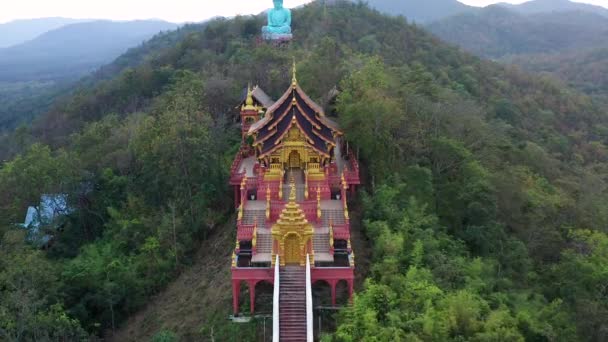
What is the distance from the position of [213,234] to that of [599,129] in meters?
55.7

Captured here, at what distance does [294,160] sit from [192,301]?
28.0 feet

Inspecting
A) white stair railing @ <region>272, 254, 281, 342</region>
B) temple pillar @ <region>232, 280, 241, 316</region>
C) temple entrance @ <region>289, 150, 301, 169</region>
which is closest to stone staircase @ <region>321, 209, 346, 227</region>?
white stair railing @ <region>272, 254, 281, 342</region>

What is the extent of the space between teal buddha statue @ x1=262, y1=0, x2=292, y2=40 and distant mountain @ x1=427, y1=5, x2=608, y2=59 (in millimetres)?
100169

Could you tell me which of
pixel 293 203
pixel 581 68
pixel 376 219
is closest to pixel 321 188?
pixel 376 219

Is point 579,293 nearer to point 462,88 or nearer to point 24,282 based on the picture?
point 24,282

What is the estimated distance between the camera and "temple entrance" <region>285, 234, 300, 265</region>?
2172 centimetres

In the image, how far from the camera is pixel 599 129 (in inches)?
2596

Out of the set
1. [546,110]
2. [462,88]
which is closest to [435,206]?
[462,88]

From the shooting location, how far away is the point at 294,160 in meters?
27.5

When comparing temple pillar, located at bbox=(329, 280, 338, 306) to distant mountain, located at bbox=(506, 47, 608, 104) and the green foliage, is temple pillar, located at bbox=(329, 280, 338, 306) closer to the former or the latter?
the green foliage

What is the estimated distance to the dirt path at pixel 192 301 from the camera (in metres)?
Answer: 22.7

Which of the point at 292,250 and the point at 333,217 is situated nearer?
the point at 292,250

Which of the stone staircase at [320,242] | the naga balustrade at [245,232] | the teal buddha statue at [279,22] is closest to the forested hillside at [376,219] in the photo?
the stone staircase at [320,242]

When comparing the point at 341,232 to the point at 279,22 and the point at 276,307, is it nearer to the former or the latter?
the point at 276,307
